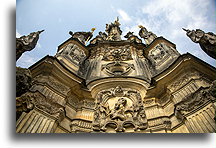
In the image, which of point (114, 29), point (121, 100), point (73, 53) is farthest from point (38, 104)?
point (114, 29)

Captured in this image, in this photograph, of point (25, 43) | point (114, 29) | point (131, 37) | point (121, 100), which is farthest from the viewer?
point (114, 29)

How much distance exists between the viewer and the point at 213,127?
347cm

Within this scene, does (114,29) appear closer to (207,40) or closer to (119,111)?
(119,111)

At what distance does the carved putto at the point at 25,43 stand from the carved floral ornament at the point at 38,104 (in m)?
0.85

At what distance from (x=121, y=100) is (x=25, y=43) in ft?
10.7

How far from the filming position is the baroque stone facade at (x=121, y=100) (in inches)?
155

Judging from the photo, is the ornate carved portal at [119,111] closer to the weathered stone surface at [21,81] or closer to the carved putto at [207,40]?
the weathered stone surface at [21,81]

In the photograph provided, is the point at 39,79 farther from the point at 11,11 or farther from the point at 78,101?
the point at 11,11

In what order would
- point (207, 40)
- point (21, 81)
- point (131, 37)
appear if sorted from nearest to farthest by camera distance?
point (21, 81) < point (207, 40) < point (131, 37)

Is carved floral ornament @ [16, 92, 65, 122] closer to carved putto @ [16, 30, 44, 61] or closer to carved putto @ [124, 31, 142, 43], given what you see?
carved putto @ [16, 30, 44, 61]

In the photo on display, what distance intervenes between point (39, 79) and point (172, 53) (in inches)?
210

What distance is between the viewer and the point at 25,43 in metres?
3.95

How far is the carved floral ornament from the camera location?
3507 mm

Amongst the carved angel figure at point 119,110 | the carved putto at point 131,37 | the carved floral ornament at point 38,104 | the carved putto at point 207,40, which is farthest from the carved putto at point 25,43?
the carved putto at point 131,37
